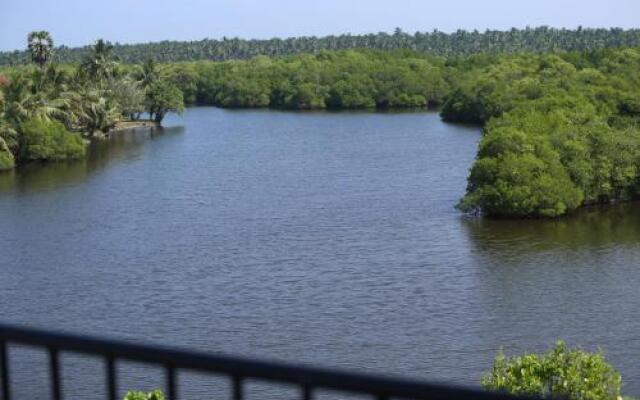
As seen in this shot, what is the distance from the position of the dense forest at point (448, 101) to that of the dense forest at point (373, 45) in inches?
1750

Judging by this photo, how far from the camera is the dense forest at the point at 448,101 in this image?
142 ft

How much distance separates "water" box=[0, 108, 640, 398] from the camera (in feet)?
81.2

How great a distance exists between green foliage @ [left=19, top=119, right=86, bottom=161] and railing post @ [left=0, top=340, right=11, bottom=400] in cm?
5864

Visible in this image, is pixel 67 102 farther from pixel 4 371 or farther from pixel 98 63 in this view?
pixel 4 371

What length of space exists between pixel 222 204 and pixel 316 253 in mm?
11291

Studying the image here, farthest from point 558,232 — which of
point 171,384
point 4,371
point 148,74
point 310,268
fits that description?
point 148,74

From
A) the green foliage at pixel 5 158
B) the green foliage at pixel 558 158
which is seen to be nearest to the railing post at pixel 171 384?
the green foliage at pixel 558 158

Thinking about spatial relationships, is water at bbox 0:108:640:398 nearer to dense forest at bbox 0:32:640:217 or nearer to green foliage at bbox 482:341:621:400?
dense forest at bbox 0:32:640:217

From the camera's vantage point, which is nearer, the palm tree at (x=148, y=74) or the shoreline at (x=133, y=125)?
the shoreline at (x=133, y=125)

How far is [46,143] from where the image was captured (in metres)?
60.7

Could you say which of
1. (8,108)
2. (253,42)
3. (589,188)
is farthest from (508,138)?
(253,42)

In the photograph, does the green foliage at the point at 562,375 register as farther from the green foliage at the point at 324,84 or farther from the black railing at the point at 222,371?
the green foliage at the point at 324,84

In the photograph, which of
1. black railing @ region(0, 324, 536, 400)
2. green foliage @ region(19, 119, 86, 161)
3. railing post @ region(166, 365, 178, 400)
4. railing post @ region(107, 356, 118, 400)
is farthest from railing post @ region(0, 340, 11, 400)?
green foliage @ region(19, 119, 86, 161)

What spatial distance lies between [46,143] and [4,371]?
195 feet
